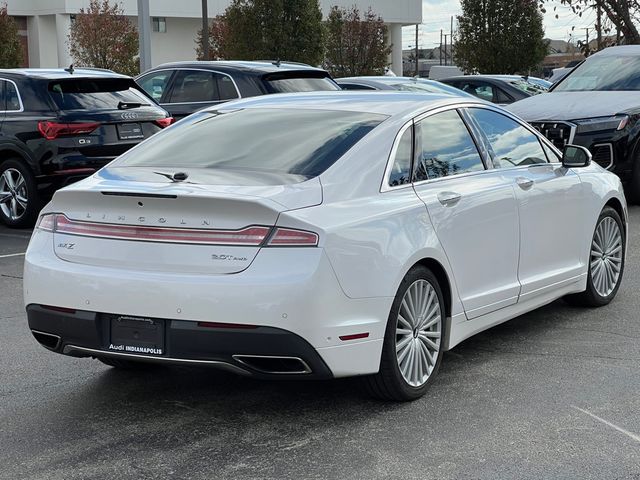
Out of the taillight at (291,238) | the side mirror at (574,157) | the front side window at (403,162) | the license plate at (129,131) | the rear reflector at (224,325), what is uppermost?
the front side window at (403,162)

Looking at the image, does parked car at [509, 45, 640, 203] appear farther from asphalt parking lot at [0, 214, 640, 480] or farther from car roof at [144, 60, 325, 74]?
asphalt parking lot at [0, 214, 640, 480]

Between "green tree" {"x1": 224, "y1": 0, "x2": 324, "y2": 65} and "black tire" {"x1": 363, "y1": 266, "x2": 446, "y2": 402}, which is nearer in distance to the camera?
"black tire" {"x1": 363, "y1": 266, "x2": 446, "y2": 402}

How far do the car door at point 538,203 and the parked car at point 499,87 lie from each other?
11763mm

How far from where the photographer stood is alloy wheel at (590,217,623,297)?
7.36m

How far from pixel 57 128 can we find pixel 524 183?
6460 mm

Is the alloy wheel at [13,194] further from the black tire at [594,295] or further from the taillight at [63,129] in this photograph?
the black tire at [594,295]

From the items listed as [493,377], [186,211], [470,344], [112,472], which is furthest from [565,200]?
[112,472]

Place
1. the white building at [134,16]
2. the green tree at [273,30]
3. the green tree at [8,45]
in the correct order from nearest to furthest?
the green tree at [273,30] → the green tree at [8,45] → the white building at [134,16]

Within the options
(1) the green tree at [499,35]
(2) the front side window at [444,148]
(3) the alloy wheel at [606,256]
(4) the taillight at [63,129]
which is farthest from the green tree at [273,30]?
(2) the front side window at [444,148]

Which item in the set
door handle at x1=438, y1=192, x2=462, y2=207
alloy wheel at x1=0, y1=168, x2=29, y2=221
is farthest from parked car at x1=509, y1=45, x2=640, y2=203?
door handle at x1=438, y1=192, x2=462, y2=207

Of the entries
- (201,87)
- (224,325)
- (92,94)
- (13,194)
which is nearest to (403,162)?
(224,325)

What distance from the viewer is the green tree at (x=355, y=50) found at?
42469 mm

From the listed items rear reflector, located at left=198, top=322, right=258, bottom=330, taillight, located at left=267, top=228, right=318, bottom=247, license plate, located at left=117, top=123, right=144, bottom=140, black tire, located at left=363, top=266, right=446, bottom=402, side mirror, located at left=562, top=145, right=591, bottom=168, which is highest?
side mirror, located at left=562, top=145, right=591, bottom=168

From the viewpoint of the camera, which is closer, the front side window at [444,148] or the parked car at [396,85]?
the front side window at [444,148]
